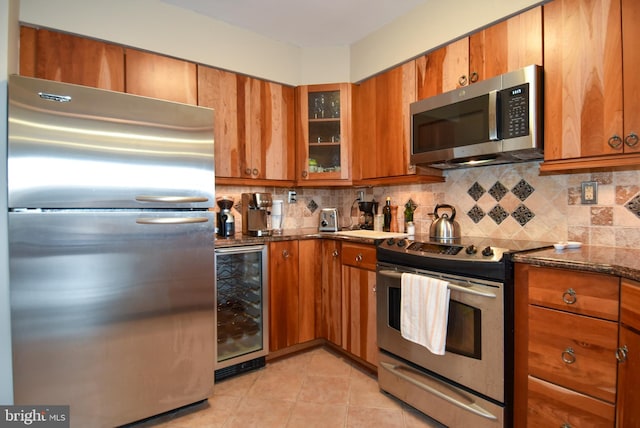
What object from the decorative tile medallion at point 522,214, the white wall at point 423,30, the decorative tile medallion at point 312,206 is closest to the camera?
the white wall at point 423,30

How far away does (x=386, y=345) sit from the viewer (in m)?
2.00

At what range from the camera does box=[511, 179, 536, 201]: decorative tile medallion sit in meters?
1.95

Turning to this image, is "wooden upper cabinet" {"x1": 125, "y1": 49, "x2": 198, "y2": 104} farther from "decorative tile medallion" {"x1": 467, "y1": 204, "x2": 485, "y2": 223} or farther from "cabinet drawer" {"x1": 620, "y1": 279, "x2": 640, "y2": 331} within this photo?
"cabinet drawer" {"x1": 620, "y1": 279, "x2": 640, "y2": 331}

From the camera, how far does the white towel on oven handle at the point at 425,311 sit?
1.62m

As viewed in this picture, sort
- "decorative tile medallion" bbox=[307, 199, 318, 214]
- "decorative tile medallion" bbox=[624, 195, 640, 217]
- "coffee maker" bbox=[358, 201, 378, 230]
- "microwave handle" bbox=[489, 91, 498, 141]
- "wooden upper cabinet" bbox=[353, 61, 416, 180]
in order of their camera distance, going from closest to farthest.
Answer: "decorative tile medallion" bbox=[624, 195, 640, 217] < "microwave handle" bbox=[489, 91, 498, 141] < "wooden upper cabinet" bbox=[353, 61, 416, 180] < "coffee maker" bbox=[358, 201, 378, 230] < "decorative tile medallion" bbox=[307, 199, 318, 214]

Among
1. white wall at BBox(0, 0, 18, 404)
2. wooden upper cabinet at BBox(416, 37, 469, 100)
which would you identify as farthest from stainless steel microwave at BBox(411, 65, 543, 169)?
white wall at BBox(0, 0, 18, 404)

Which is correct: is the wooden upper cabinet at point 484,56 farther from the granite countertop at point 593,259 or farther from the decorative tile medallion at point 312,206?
the decorative tile medallion at point 312,206

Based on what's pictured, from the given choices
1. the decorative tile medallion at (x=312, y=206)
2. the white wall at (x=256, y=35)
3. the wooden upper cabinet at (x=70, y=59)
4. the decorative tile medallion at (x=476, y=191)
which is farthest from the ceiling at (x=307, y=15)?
the decorative tile medallion at (x=312, y=206)

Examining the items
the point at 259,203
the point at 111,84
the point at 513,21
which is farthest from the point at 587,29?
the point at 111,84

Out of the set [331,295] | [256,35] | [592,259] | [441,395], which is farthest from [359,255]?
[256,35]

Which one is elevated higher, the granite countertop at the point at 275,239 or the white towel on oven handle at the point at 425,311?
the granite countertop at the point at 275,239

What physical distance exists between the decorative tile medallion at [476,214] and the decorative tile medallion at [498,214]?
0.22 ft

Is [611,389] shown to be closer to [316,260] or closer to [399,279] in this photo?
[399,279]

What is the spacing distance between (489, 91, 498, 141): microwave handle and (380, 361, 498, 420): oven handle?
1329 mm
